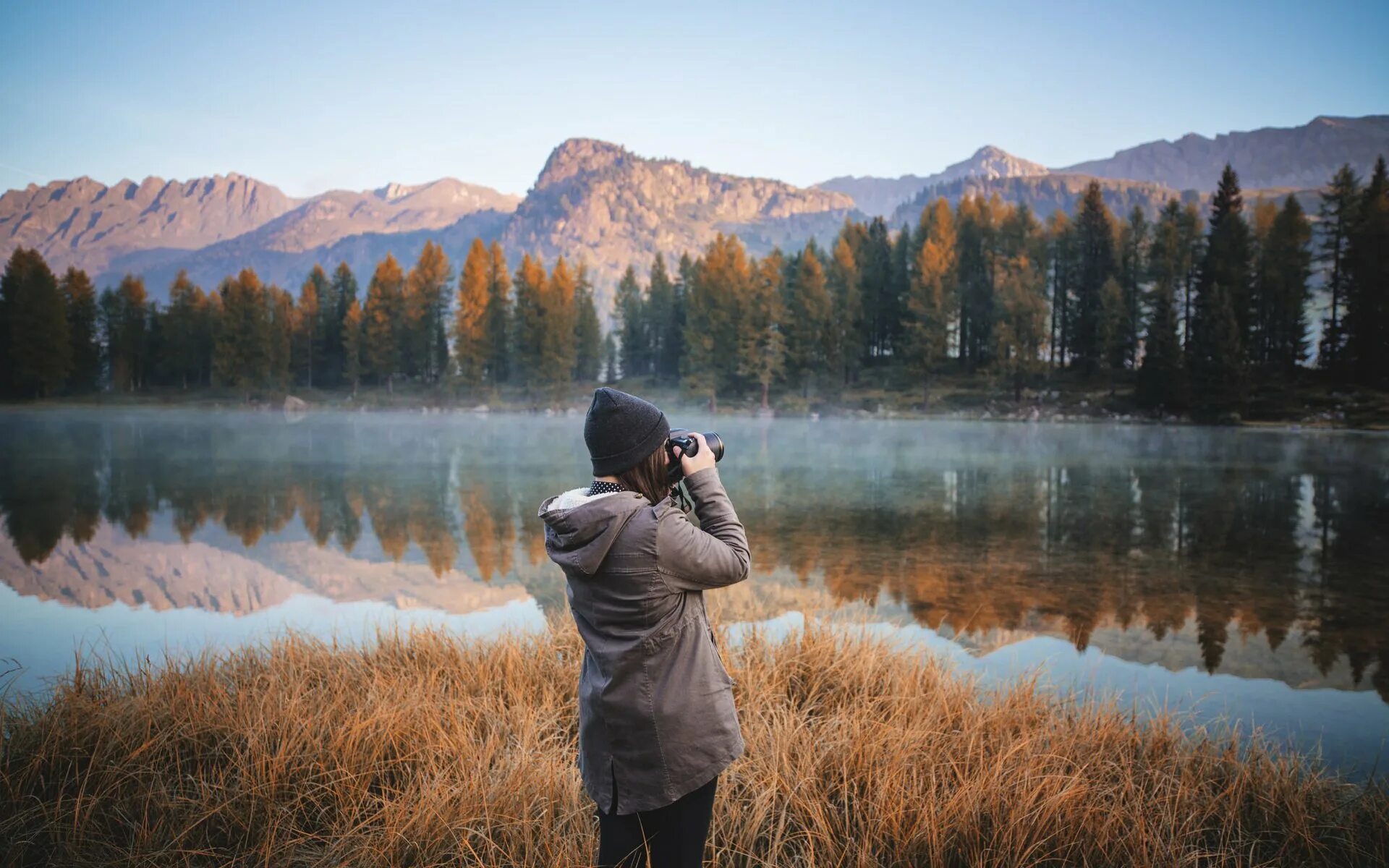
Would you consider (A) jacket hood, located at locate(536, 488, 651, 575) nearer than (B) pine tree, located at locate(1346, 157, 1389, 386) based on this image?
Yes

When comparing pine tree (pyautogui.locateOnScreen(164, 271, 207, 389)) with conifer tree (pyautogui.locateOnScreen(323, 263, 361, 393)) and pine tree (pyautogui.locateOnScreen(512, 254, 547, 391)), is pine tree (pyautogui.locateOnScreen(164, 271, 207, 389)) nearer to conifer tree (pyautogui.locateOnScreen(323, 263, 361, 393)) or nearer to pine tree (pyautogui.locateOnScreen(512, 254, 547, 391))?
conifer tree (pyautogui.locateOnScreen(323, 263, 361, 393))

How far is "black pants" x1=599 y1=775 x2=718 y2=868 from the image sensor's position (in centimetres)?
237

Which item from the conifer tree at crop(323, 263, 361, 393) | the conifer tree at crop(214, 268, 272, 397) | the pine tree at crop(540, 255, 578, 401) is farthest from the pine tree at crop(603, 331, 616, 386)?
the conifer tree at crop(214, 268, 272, 397)

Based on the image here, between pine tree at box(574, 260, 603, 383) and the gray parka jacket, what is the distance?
65985 mm

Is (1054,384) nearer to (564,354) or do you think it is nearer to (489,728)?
(564,354)

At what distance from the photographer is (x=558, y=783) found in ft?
11.6

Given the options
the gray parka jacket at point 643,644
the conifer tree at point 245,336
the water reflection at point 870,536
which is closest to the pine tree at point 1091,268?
the water reflection at point 870,536

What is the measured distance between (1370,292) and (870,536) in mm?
45980

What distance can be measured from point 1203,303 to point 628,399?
5303 centimetres

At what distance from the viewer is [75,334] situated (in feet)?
208

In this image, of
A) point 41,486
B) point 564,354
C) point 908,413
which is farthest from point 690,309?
point 41,486

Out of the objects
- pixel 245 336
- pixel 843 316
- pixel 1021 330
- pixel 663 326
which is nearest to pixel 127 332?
pixel 245 336

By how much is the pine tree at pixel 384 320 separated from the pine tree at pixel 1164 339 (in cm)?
5679

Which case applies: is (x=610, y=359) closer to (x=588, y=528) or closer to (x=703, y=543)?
(x=703, y=543)
